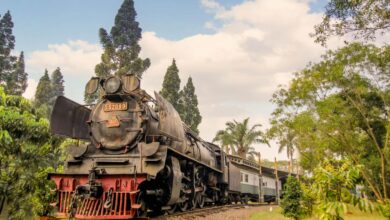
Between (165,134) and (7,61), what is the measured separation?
32397mm

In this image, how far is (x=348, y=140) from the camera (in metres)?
16.4

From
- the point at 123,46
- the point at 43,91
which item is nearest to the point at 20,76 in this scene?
the point at 43,91

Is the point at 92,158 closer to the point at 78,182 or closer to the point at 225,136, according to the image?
the point at 78,182

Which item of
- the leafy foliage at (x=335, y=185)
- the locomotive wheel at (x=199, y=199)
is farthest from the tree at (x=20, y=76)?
the leafy foliage at (x=335, y=185)

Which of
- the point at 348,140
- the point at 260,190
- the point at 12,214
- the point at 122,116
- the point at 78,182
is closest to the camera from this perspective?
the point at 12,214

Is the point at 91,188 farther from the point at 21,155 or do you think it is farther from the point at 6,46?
the point at 6,46

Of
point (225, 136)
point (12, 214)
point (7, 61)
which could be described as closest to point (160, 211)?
point (12, 214)

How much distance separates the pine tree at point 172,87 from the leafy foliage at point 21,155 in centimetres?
2474

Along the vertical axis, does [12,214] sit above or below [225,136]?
below

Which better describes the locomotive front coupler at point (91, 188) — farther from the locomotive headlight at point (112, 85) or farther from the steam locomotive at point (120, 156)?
the locomotive headlight at point (112, 85)

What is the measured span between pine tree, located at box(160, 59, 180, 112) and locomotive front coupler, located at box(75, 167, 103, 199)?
983 inches

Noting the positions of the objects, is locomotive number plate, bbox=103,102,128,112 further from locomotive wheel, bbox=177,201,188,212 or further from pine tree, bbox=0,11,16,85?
pine tree, bbox=0,11,16,85

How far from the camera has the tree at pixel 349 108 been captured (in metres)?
15.0

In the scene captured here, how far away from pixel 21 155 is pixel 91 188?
60.8 inches
